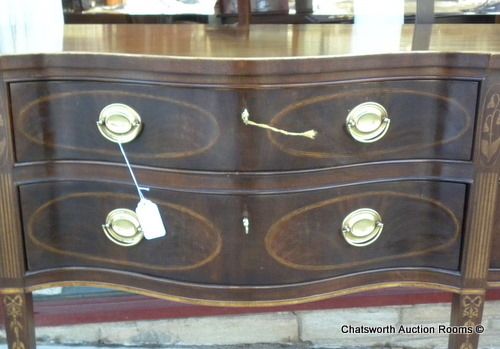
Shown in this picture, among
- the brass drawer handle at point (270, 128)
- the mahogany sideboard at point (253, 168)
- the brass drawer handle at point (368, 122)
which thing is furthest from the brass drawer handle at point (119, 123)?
the brass drawer handle at point (368, 122)

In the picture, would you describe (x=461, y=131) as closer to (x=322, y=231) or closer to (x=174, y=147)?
(x=322, y=231)

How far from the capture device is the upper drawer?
2.44ft

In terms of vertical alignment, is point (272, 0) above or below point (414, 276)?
above

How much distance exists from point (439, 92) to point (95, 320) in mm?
953

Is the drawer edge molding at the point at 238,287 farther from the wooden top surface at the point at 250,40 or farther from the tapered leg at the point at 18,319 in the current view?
the wooden top surface at the point at 250,40

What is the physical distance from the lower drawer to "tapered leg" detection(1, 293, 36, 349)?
6 cm

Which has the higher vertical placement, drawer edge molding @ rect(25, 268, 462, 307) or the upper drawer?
the upper drawer

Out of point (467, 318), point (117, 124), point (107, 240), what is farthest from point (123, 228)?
point (467, 318)

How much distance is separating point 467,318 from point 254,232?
0.33m

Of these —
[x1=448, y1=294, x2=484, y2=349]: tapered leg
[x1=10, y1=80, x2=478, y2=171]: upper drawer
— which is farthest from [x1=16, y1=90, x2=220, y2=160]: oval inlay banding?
[x1=448, y1=294, x2=484, y2=349]: tapered leg

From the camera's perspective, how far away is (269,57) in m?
0.73

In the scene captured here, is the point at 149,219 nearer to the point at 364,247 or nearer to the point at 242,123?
the point at 242,123

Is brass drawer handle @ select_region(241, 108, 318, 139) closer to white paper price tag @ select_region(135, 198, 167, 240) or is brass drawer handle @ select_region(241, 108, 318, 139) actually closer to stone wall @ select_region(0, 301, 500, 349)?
white paper price tag @ select_region(135, 198, 167, 240)

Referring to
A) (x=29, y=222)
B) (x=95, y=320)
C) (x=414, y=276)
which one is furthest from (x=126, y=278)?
(x=95, y=320)
